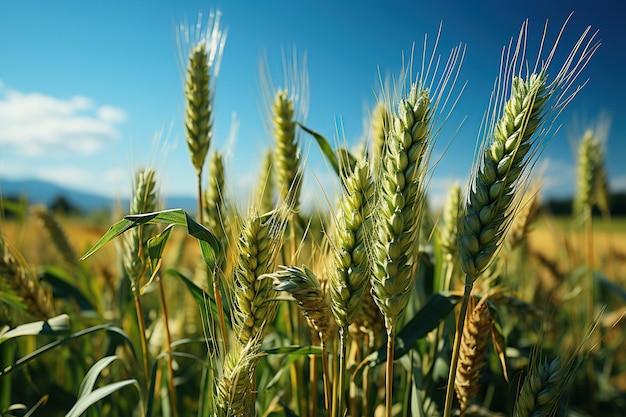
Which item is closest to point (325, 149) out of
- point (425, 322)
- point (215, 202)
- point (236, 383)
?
point (215, 202)

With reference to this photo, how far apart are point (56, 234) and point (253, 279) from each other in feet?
7.35

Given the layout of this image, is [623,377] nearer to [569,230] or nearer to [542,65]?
[569,230]

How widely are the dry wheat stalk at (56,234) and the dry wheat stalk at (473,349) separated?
2.44 m

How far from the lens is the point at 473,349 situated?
1444 mm

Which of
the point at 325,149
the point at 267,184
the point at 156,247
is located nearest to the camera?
the point at 156,247

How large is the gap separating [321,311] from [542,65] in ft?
2.96

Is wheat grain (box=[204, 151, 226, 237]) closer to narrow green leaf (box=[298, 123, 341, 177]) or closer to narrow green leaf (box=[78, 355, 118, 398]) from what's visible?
narrow green leaf (box=[298, 123, 341, 177])

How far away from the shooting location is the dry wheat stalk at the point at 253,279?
4.13 ft

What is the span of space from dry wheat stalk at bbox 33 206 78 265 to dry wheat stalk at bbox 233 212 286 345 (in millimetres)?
2094

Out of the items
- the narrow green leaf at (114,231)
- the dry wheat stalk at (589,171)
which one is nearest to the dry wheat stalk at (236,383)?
the narrow green leaf at (114,231)

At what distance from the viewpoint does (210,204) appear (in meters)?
1.86

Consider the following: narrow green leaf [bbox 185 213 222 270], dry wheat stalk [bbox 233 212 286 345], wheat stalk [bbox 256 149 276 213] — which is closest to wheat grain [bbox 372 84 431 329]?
Answer: dry wheat stalk [bbox 233 212 286 345]

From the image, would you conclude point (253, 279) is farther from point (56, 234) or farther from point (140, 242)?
point (56, 234)

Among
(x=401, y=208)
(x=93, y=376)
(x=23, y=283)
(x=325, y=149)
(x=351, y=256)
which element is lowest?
(x=93, y=376)
